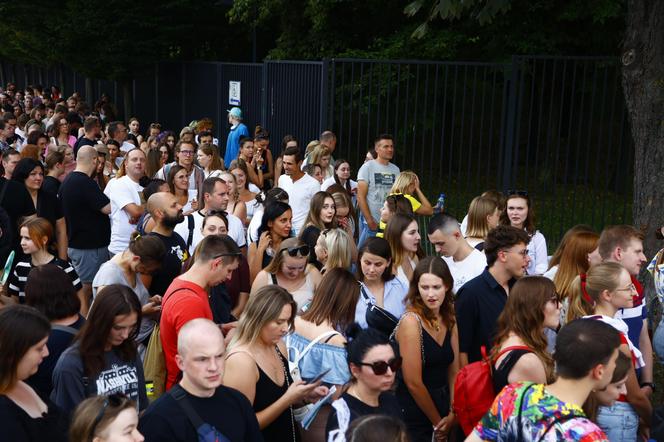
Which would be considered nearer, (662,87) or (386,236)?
(386,236)

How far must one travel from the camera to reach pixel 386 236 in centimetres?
675

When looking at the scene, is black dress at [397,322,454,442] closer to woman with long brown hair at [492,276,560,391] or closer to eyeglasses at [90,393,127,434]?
woman with long brown hair at [492,276,560,391]

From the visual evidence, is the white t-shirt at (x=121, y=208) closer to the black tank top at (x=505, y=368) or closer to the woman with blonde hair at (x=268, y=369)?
the woman with blonde hair at (x=268, y=369)

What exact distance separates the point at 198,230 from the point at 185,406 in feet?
12.6

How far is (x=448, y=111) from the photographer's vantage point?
68.0 ft

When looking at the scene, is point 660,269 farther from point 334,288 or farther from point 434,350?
point 334,288

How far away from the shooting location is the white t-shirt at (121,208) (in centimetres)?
828

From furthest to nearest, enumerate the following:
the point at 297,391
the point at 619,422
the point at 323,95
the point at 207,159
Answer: the point at 323,95, the point at 207,159, the point at 619,422, the point at 297,391

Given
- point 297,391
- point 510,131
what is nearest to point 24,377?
point 297,391

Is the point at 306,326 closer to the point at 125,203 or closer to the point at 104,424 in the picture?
the point at 104,424

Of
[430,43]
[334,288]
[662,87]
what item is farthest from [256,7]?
[334,288]

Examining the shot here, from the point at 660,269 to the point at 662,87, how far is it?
301 cm

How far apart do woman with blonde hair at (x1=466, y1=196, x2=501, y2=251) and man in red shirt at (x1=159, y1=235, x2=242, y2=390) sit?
8.77 ft

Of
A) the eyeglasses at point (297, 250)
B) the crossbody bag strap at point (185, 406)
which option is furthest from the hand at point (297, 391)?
the eyeglasses at point (297, 250)
